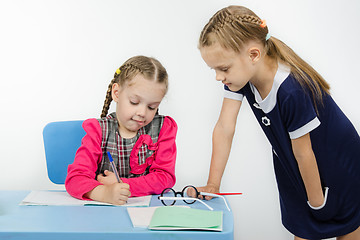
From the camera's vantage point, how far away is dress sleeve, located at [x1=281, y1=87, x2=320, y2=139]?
1394 millimetres

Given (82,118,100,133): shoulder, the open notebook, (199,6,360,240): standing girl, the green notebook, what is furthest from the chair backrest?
the green notebook

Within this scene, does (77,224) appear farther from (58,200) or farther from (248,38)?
(248,38)

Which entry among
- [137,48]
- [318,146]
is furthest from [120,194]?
[137,48]

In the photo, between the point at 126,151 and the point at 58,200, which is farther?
the point at 126,151

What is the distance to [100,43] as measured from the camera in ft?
7.72

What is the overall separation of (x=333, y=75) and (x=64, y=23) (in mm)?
1421

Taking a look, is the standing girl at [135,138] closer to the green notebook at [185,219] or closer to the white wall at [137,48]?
the green notebook at [185,219]

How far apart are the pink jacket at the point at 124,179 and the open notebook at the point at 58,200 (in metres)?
0.03

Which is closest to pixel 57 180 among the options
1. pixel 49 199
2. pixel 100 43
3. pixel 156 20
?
pixel 49 199

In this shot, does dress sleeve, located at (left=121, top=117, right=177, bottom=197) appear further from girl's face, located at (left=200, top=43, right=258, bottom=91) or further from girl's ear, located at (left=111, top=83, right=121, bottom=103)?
girl's face, located at (left=200, top=43, right=258, bottom=91)

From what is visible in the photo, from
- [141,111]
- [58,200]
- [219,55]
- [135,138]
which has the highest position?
[219,55]

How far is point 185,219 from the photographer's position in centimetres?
116

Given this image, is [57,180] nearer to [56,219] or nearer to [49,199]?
Result: [49,199]

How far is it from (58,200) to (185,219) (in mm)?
453
